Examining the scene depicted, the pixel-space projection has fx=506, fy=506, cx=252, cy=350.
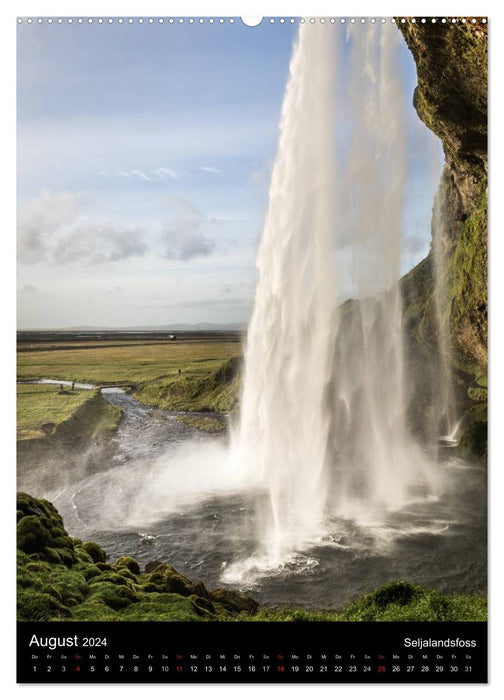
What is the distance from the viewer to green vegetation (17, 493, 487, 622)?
5.32m

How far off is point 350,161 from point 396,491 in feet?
13.8

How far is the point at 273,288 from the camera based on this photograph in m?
6.50

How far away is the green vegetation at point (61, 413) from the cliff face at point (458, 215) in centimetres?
427

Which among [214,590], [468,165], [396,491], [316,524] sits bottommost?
[214,590]

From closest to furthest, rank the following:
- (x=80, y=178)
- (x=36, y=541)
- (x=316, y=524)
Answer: (x=36, y=541)
(x=80, y=178)
(x=316, y=524)

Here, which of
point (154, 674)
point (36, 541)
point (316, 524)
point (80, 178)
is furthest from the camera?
point (316, 524)

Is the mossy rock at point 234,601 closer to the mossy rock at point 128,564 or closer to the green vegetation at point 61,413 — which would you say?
the mossy rock at point 128,564

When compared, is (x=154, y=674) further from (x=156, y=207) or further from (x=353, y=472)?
(x=156, y=207)

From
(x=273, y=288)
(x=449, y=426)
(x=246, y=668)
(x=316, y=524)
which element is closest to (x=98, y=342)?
(x=273, y=288)

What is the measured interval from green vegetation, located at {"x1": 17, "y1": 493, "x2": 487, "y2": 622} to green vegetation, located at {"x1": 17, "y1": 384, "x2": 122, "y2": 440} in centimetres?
83

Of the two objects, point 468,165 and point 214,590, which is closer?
point 214,590

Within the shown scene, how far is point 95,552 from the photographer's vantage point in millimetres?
5914

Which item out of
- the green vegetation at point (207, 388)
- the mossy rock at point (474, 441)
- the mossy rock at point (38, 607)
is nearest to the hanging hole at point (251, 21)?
the green vegetation at point (207, 388)

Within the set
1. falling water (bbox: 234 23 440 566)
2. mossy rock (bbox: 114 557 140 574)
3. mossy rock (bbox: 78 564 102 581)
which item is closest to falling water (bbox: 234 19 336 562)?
falling water (bbox: 234 23 440 566)
